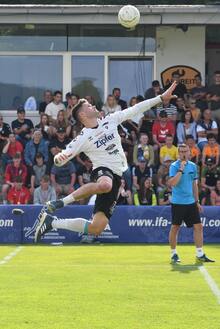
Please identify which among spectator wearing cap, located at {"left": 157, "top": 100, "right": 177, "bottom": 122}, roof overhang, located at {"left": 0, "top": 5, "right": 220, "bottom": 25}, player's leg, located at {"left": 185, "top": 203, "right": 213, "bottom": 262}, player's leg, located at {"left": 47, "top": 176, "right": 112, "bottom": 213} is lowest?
player's leg, located at {"left": 185, "top": 203, "right": 213, "bottom": 262}

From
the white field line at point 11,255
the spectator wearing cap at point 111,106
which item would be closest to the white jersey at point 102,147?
the white field line at point 11,255

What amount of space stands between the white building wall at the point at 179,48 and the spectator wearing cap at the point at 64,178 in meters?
5.32

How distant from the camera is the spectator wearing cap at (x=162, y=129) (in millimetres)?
21469

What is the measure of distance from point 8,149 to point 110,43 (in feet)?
17.6

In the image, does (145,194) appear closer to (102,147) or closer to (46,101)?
(46,101)

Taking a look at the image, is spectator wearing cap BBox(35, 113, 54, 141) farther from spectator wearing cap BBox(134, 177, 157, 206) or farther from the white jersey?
the white jersey

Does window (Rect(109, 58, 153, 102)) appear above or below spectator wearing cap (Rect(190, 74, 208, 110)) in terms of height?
above

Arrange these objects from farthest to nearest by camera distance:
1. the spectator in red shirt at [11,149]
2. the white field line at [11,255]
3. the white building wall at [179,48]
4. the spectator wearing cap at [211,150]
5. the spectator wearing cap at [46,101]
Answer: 1. the white building wall at [179,48]
2. the spectator wearing cap at [46,101]
3. the spectator in red shirt at [11,149]
4. the spectator wearing cap at [211,150]
5. the white field line at [11,255]

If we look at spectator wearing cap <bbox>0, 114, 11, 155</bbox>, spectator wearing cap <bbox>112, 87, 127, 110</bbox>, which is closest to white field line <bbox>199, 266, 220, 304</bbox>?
spectator wearing cap <bbox>112, 87, 127, 110</bbox>

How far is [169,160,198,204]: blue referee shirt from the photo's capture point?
1419 cm

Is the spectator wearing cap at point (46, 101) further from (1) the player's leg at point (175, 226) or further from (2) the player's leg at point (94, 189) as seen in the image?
(2) the player's leg at point (94, 189)

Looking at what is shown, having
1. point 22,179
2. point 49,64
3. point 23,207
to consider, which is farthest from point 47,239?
point 49,64

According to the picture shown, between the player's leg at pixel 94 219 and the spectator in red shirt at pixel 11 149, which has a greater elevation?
the spectator in red shirt at pixel 11 149

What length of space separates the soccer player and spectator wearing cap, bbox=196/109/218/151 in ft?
36.2
